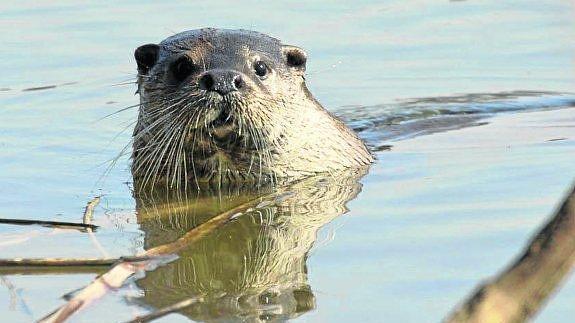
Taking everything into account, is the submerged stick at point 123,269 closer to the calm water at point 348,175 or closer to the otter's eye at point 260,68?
the calm water at point 348,175

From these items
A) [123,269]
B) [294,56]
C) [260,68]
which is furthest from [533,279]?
[294,56]

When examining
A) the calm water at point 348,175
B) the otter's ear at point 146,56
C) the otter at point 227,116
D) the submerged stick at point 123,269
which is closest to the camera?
the submerged stick at point 123,269

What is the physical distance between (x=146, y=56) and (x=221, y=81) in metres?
0.67

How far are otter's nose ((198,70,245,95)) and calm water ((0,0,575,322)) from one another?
48 centimetres

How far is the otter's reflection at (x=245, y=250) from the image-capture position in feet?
11.4

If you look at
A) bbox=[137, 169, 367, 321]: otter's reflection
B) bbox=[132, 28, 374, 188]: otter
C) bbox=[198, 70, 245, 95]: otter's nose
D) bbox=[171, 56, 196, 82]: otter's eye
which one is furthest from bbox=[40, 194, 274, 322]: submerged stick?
bbox=[171, 56, 196, 82]: otter's eye

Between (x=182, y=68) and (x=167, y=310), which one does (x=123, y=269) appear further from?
(x=182, y=68)

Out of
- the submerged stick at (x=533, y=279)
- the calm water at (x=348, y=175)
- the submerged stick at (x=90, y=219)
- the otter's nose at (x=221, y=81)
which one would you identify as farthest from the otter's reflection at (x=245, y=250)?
the submerged stick at (x=533, y=279)

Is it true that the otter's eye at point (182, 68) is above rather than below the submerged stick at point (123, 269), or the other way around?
above

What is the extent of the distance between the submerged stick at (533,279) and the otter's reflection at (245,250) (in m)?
1.79

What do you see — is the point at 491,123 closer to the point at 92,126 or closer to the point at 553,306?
the point at 92,126

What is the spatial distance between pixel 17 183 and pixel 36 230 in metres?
0.99

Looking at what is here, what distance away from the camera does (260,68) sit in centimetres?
499

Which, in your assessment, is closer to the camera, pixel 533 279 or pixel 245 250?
pixel 533 279
